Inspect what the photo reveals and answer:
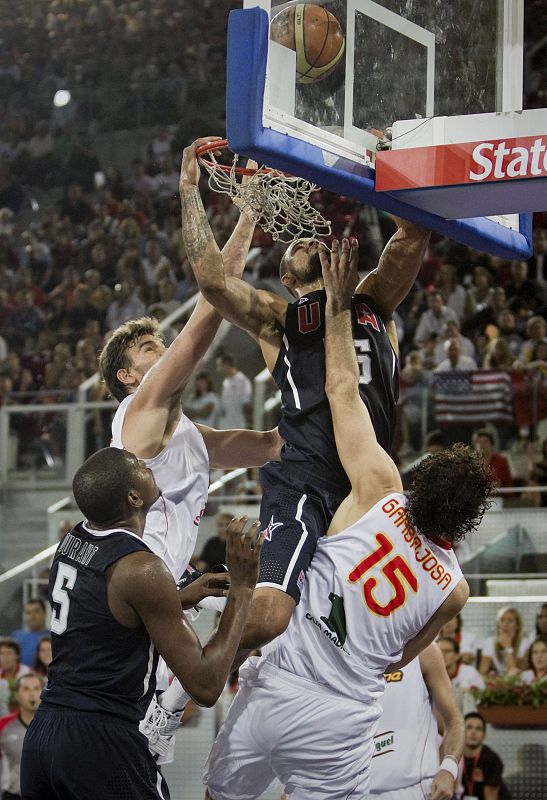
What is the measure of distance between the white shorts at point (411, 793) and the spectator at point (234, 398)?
4.39m

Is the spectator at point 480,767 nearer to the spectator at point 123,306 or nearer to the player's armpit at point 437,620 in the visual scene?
the player's armpit at point 437,620

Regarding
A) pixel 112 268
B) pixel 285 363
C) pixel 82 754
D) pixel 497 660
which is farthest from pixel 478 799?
pixel 112 268

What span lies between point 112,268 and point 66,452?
404 cm

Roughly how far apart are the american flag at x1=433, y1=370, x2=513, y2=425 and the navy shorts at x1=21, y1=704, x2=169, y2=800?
6080 mm

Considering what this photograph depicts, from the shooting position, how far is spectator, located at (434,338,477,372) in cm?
994

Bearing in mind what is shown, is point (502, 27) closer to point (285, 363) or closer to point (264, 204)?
point (264, 204)

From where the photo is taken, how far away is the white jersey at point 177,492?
4902 mm

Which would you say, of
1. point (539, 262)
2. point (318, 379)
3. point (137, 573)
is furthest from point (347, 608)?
point (539, 262)

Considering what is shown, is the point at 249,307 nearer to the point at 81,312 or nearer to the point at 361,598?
the point at 361,598

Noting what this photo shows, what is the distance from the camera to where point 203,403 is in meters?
10.1

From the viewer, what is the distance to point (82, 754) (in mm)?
3480

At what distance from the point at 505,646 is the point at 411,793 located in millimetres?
2580

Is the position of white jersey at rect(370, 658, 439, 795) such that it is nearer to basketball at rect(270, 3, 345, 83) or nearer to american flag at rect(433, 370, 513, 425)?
basketball at rect(270, 3, 345, 83)

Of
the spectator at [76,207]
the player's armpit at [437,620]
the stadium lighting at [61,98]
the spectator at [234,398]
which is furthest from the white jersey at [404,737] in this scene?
the stadium lighting at [61,98]
